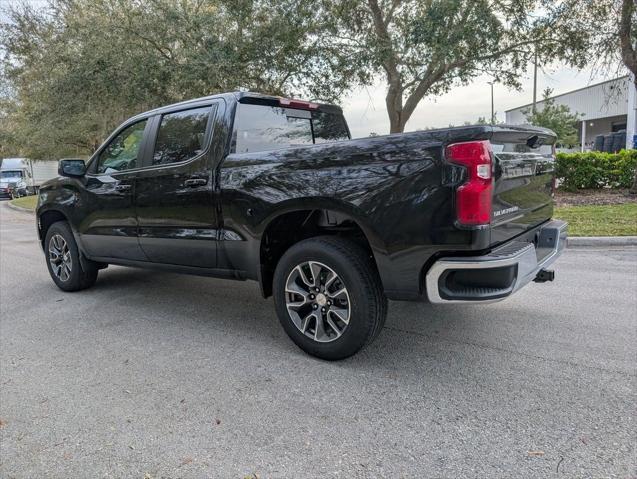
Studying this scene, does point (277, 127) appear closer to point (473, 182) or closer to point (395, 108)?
point (473, 182)

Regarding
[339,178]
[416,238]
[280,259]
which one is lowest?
[280,259]

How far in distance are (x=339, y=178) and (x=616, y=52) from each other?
438 inches

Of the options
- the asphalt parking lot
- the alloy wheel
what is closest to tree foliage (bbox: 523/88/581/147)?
the asphalt parking lot

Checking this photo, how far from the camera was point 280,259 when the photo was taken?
12.0 feet

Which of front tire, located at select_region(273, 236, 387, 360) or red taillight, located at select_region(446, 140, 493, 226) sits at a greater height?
red taillight, located at select_region(446, 140, 493, 226)

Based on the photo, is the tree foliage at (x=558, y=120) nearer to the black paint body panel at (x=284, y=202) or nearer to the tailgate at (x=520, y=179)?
the tailgate at (x=520, y=179)

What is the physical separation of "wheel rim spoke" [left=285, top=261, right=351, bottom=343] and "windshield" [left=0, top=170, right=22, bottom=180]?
120 ft

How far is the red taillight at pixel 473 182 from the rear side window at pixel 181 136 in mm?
2213

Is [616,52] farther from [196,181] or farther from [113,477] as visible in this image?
[113,477]

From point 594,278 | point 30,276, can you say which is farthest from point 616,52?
point 30,276

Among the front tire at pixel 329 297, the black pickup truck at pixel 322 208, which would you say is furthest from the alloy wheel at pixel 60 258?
the front tire at pixel 329 297

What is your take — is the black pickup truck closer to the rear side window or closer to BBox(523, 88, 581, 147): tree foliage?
the rear side window

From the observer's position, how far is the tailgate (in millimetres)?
2914

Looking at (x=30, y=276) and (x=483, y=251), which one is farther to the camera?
(x=30, y=276)
